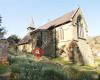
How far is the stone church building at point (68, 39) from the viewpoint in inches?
1583

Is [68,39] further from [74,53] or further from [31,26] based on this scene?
[31,26]

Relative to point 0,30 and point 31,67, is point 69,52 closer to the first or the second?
point 0,30

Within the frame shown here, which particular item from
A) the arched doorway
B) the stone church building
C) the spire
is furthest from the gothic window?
the spire

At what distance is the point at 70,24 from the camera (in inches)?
1628

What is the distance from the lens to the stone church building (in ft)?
132

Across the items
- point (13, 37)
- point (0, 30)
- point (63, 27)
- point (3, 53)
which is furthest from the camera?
point (13, 37)

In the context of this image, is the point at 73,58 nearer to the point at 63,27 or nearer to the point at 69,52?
the point at 69,52

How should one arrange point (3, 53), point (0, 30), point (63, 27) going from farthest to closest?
point (0, 30) < point (63, 27) < point (3, 53)

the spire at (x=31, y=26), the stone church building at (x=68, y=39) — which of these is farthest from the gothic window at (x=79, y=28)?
the spire at (x=31, y=26)

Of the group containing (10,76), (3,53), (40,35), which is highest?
(40,35)

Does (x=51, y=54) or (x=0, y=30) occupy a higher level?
(x=0, y=30)

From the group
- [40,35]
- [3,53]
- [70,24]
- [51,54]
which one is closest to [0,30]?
[40,35]

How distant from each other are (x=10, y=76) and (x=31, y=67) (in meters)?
1.97

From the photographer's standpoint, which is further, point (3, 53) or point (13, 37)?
point (13, 37)
